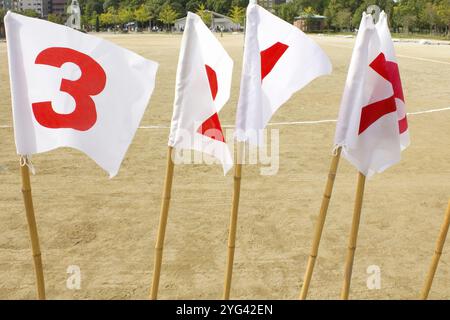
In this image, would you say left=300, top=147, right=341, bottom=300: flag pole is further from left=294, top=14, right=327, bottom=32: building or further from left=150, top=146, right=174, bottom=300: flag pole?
left=294, top=14, right=327, bottom=32: building

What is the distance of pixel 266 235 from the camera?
18.9 feet

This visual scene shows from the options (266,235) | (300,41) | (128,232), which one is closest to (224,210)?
(266,235)

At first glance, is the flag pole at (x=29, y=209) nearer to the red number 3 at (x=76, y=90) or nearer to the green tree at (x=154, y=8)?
the red number 3 at (x=76, y=90)

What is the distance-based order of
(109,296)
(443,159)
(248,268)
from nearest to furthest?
(109,296)
(248,268)
(443,159)

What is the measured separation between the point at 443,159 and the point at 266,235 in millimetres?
4582

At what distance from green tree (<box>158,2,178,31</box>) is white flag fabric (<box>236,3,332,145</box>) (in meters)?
115

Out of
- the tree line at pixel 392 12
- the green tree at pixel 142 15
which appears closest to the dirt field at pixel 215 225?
the tree line at pixel 392 12

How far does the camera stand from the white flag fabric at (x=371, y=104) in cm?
325

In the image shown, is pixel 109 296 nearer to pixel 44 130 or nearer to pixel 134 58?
pixel 44 130

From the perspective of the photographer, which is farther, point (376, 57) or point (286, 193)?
point (286, 193)

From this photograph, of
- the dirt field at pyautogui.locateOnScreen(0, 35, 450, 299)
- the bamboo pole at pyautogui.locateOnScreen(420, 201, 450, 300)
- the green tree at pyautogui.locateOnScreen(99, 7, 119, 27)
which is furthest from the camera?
the green tree at pyautogui.locateOnScreen(99, 7, 119, 27)

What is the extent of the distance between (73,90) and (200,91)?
0.81 m

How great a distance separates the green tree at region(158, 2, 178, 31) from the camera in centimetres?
11375

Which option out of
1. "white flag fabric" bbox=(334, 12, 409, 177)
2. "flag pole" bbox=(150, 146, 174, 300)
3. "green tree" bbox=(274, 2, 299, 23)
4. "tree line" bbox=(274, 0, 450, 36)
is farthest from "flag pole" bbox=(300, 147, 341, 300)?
"green tree" bbox=(274, 2, 299, 23)
